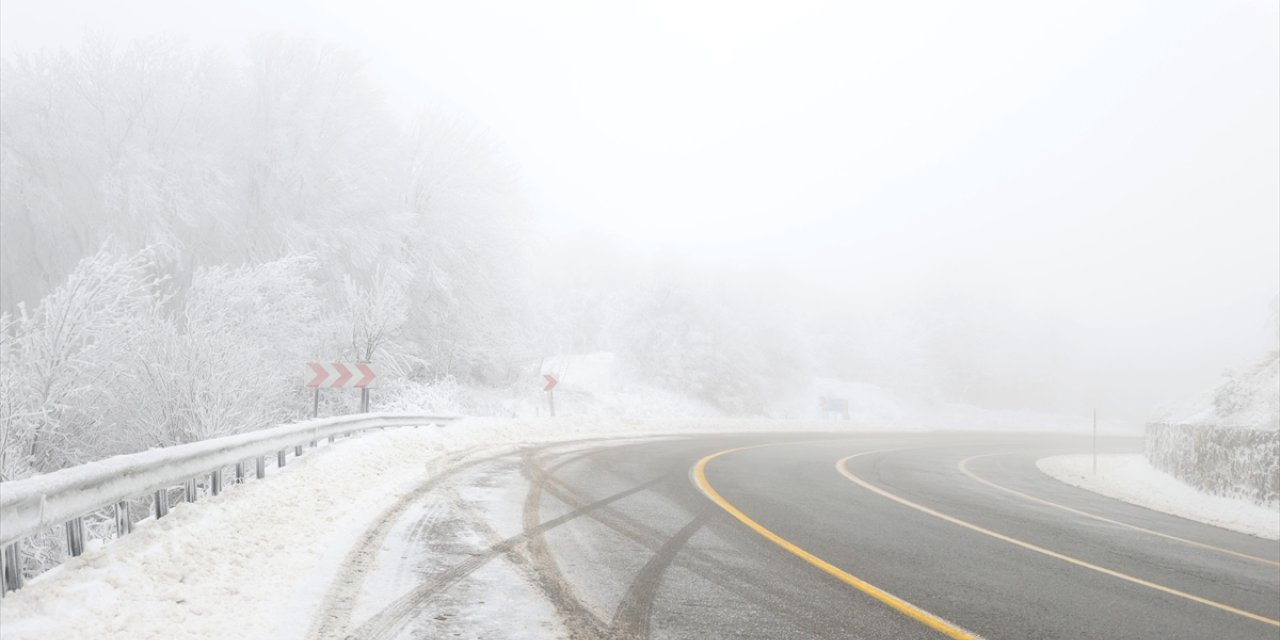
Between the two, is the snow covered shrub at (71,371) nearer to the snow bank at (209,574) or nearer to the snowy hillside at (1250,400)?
the snow bank at (209,574)

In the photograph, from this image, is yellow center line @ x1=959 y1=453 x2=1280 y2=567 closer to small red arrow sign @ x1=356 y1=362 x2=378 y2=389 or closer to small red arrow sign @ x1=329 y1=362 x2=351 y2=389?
small red arrow sign @ x1=356 y1=362 x2=378 y2=389

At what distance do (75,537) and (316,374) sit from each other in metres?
9.39

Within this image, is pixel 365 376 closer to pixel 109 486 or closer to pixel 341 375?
pixel 341 375

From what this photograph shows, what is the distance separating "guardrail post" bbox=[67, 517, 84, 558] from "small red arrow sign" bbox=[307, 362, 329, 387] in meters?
9.22

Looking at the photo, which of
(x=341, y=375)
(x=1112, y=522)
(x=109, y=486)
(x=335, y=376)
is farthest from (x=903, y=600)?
(x=341, y=375)

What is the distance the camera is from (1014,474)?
55.7 ft

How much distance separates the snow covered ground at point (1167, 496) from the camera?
11.1 metres

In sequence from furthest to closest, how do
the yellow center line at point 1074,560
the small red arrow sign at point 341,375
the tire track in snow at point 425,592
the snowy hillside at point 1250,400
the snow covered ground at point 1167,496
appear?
the snowy hillside at point 1250,400 < the small red arrow sign at point 341,375 < the snow covered ground at point 1167,496 < the yellow center line at point 1074,560 < the tire track in snow at point 425,592

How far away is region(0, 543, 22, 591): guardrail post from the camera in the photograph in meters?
3.44

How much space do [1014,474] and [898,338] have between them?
56539mm

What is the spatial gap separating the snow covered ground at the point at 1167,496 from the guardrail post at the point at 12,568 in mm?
13329

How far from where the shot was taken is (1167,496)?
1435cm

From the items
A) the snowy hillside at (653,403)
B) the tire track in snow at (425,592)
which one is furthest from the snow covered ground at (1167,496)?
the snowy hillside at (653,403)

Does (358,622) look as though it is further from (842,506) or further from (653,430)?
(653,430)
